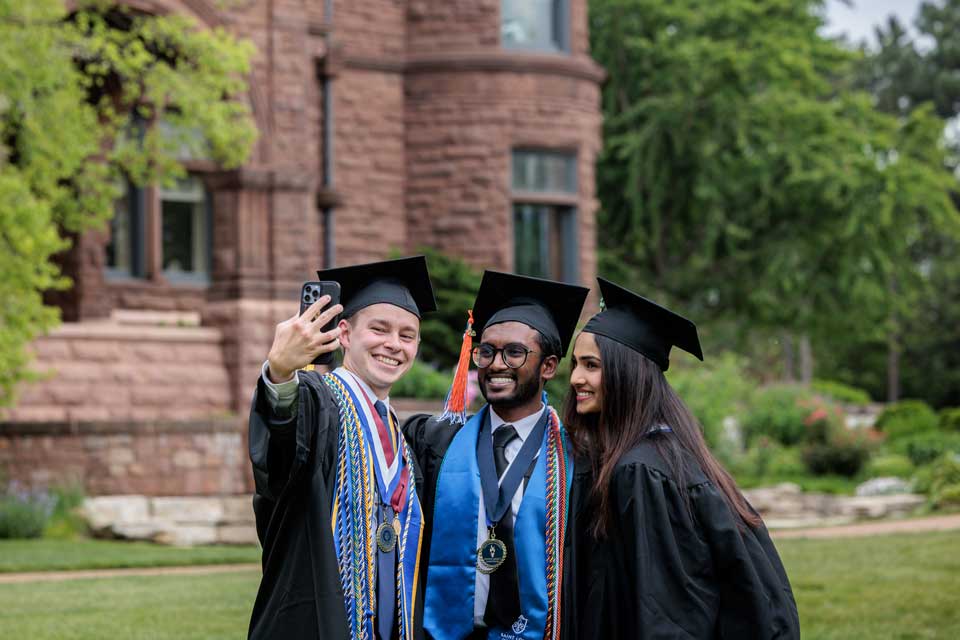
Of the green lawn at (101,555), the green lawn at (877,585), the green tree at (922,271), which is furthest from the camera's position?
the green tree at (922,271)

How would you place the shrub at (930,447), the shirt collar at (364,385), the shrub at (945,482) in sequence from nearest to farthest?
the shirt collar at (364,385) < the shrub at (945,482) < the shrub at (930,447)

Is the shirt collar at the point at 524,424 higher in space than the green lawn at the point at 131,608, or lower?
higher

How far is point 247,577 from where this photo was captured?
11.6m

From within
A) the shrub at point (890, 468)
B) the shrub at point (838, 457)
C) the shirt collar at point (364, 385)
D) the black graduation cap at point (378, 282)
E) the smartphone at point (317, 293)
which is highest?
the black graduation cap at point (378, 282)

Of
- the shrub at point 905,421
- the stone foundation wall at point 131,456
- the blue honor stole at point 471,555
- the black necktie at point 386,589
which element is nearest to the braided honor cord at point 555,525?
the blue honor stole at point 471,555

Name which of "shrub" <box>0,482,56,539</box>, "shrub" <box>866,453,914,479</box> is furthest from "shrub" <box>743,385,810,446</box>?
"shrub" <box>0,482,56,539</box>

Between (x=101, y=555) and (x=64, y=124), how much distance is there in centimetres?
396

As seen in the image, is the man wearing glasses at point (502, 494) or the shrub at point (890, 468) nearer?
the man wearing glasses at point (502, 494)

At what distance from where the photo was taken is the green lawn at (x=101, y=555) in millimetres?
12242

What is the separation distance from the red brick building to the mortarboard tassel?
10499mm

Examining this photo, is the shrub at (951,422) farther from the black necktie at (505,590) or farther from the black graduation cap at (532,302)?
the black necktie at (505,590)

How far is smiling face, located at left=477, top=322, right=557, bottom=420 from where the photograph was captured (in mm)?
5188

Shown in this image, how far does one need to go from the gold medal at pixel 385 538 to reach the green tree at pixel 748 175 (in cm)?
2280

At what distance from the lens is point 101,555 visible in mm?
12750
